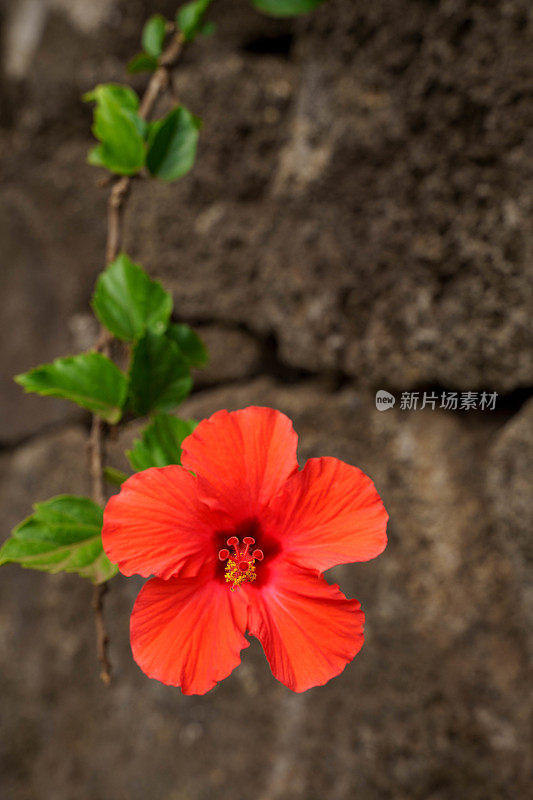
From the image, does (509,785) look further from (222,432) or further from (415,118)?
(415,118)

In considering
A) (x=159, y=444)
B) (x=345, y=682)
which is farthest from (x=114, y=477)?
(x=345, y=682)

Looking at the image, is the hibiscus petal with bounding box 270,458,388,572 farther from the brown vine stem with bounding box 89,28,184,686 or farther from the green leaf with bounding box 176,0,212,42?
the green leaf with bounding box 176,0,212,42

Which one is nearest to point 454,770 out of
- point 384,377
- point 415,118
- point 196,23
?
point 384,377

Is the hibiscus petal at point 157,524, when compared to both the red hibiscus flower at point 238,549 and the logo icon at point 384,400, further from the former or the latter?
the logo icon at point 384,400

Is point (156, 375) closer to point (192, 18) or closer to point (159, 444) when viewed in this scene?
point (159, 444)

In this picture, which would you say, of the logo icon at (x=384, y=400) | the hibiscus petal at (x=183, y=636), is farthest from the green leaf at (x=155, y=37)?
the hibiscus petal at (x=183, y=636)

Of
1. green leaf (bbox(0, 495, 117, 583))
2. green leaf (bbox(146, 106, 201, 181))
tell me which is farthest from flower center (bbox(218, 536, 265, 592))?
green leaf (bbox(146, 106, 201, 181))
